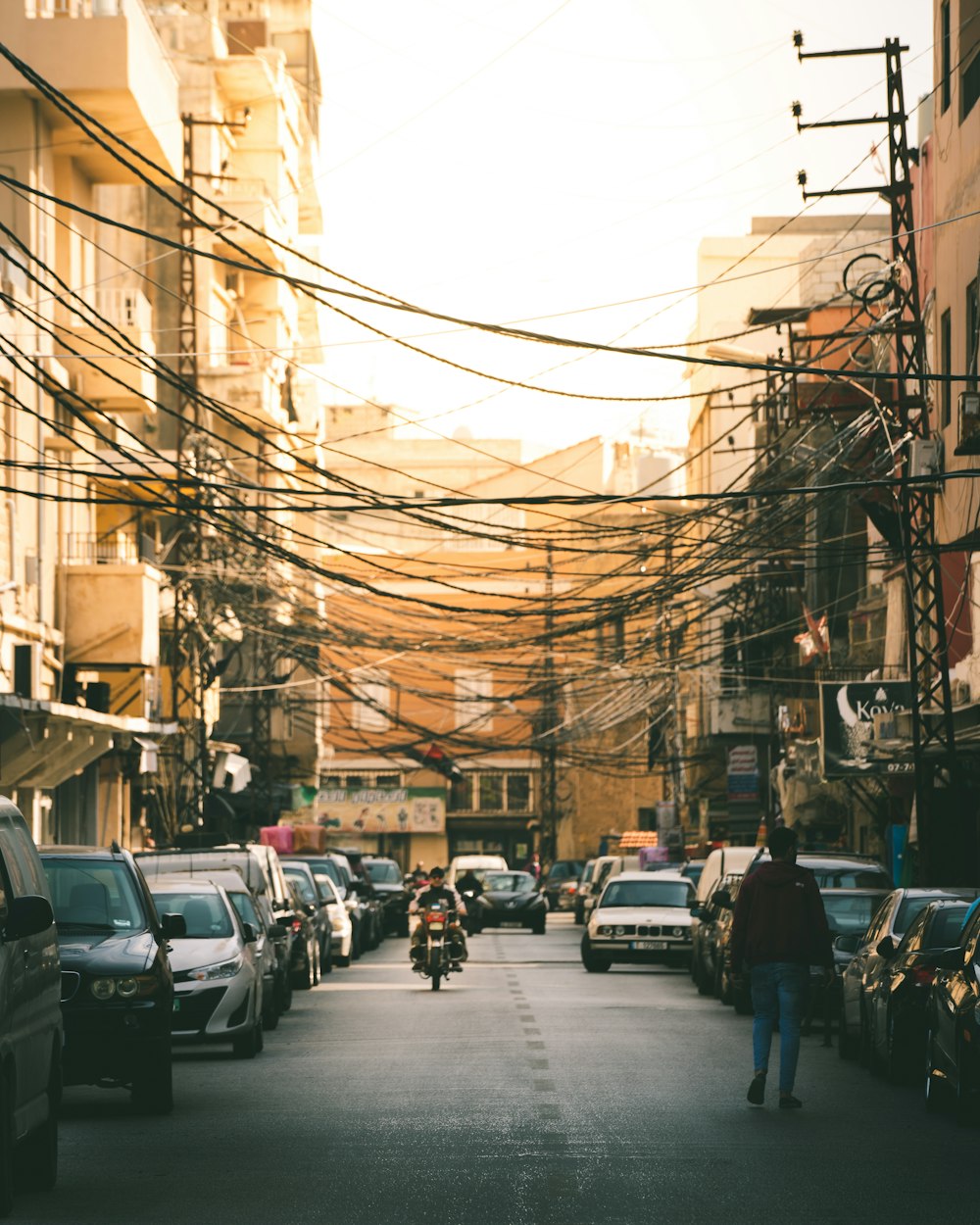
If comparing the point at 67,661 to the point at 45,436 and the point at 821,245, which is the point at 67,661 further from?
the point at 821,245

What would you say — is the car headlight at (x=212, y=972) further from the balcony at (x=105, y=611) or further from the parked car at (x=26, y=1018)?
the balcony at (x=105, y=611)

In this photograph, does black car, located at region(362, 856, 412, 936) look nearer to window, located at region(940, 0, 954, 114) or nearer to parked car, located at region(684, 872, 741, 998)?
parked car, located at region(684, 872, 741, 998)

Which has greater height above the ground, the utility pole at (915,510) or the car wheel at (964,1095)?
the utility pole at (915,510)

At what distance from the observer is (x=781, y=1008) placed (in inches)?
560

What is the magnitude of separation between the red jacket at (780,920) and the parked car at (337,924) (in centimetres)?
2108

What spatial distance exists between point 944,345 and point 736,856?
7928mm

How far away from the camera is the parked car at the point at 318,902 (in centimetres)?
3331

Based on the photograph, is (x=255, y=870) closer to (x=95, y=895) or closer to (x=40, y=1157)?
(x=95, y=895)

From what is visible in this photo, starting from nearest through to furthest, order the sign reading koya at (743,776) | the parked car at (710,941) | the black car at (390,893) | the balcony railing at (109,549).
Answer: the parked car at (710,941) → the balcony railing at (109,549) → the sign reading koya at (743,776) → the black car at (390,893)

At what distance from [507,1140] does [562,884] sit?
214 feet

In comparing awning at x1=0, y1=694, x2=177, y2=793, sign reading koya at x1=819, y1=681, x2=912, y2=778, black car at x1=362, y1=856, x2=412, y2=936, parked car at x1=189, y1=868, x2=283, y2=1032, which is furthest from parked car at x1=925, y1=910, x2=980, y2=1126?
black car at x1=362, y1=856, x2=412, y2=936

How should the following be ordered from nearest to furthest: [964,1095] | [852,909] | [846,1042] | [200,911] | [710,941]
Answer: [964,1095] → [846,1042] → [200,911] → [852,909] → [710,941]

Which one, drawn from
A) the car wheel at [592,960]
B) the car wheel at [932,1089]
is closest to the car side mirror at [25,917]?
the car wheel at [932,1089]

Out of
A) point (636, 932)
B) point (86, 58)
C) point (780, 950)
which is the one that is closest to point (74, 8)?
point (86, 58)
